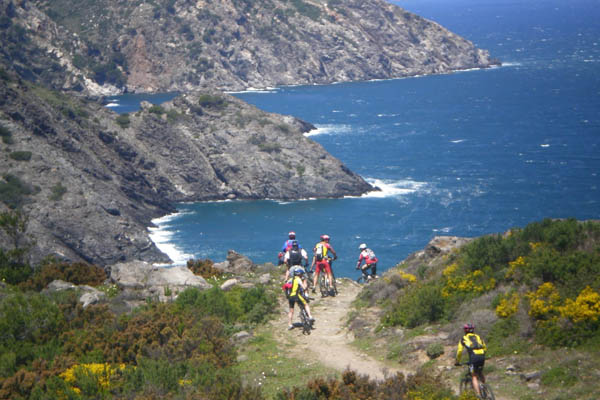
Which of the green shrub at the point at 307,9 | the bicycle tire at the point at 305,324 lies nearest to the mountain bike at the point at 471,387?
the bicycle tire at the point at 305,324

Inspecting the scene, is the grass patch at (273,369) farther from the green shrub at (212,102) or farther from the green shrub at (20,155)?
the green shrub at (212,102)

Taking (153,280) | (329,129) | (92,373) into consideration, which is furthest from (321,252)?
(329,129)

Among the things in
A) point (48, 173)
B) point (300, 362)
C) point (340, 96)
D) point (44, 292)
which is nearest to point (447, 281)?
point (300, 362)

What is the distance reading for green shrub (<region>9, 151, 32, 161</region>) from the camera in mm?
62444

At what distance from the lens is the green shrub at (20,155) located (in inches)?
2458

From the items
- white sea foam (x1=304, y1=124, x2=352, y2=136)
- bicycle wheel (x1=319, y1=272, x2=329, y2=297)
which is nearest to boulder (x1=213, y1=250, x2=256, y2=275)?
bicycle wheel (x1=319, y1=272, x2=329, y2=297)

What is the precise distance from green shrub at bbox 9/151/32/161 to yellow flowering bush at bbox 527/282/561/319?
176 ft

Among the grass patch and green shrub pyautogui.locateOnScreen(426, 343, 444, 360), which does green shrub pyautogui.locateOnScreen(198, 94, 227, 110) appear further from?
green shrub pyautogui.locateOnScreen(426, 343, 444, 360)

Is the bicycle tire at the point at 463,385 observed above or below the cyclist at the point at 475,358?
below

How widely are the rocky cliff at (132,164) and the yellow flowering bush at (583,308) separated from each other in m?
43.7

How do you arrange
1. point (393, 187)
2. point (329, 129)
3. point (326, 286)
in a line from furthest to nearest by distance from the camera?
point (329, 129) → point (393, 187) → point (326, 286)

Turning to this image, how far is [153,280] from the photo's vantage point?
2625 cm

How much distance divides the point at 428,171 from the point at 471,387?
7297 centimetres

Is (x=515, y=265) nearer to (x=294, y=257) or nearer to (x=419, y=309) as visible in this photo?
(x=419, y=309)
